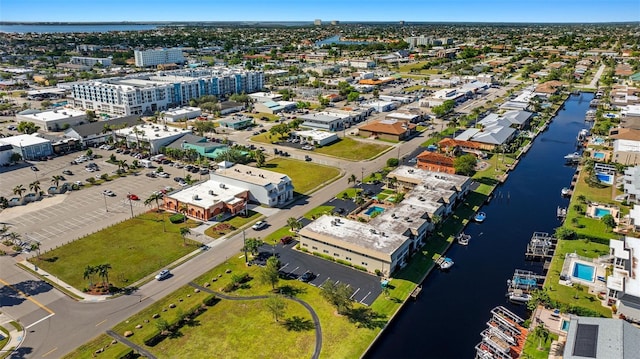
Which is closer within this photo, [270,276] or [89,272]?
[270,276]

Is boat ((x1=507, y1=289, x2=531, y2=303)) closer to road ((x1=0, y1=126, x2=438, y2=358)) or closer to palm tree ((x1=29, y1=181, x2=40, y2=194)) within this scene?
road ((x1=0, y1=126, x2=438, y2=358))

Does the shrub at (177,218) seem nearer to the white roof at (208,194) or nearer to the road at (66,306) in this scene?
the white roof at (208,194)

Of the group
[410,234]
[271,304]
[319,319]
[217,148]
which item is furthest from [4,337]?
[217,148]

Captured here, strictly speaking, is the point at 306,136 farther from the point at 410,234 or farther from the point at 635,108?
the point at 635,108

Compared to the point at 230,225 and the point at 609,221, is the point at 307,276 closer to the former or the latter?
the point at 230,225

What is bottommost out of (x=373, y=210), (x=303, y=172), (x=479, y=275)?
(x=479, y=275)

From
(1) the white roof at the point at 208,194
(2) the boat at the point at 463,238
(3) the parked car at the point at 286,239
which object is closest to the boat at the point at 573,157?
(2) the boat at the point at 463,238

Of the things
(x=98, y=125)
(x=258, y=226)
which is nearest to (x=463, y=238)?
(x=258, y=226)
